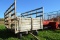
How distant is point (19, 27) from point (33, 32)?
1.92 meters

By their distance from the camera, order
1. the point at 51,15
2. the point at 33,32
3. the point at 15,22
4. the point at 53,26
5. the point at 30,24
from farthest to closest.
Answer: the point at 51,15 → the point at 53,26 → the point at 33,32 → the point at 30,24 → the point at 15,22

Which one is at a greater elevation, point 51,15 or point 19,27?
point 51,15

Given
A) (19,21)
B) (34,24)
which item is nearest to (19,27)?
(19,21)

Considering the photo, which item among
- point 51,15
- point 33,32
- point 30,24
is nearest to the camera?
point 30,24

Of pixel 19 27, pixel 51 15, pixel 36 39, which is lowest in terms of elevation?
pixel 36 39

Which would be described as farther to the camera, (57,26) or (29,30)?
(57,26)

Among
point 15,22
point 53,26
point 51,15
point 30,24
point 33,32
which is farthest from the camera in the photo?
point 51,15

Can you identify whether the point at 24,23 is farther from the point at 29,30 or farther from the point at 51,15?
the point at 51,15

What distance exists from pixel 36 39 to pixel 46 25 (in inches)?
219

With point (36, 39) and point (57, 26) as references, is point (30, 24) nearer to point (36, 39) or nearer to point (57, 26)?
point (36, 39)

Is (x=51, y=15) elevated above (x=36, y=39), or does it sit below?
above

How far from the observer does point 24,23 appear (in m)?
9.98

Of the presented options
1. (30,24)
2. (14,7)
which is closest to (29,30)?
(30,24)

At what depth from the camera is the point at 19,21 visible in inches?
380
